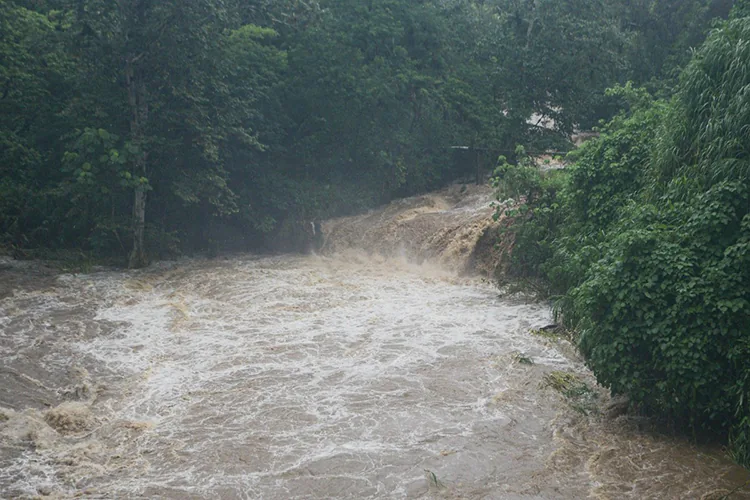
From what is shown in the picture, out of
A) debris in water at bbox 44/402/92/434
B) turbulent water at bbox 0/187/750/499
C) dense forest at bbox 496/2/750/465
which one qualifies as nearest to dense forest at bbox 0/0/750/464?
dense forest at bbox 496/2/750/465

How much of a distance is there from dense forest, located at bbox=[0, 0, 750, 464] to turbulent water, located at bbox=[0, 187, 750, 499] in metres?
0.94

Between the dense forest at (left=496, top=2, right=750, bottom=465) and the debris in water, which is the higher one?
the dense forest at (left=496, top=2, right=750, bottom=465)

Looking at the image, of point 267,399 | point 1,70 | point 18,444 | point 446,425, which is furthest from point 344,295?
point 1,70

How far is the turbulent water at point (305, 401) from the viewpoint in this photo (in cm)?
707

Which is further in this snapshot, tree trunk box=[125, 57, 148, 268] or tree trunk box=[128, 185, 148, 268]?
tree trunk box=[128, 185, 148, 268]

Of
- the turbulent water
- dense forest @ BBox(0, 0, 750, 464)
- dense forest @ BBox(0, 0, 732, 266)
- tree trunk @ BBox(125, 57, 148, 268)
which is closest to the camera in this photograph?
the turbulent water

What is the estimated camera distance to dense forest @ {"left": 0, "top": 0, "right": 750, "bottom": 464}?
7.84 m

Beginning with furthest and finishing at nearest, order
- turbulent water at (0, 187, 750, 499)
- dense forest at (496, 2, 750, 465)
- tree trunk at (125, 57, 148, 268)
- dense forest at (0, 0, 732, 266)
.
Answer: dense forest at (0, 0, 732, 266) < tree trunk at (125, 57, 148, 268) < dense forest at (496, 2, 750, 465) < turbulent water at (0, 187, 750, 499)

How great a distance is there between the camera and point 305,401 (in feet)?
30.2

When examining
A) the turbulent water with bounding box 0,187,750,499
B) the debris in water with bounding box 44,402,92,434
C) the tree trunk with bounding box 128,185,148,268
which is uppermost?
the tree trunk with bounding box 128,185,148,268

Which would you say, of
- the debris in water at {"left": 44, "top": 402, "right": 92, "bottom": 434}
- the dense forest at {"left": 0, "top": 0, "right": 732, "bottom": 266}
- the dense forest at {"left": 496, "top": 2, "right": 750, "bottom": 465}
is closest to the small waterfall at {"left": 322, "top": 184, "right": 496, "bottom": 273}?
the dense forest at {"left": 0, "top": 0, "right": 732, "bottom": 266}

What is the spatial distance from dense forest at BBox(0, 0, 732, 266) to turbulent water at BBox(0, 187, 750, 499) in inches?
105

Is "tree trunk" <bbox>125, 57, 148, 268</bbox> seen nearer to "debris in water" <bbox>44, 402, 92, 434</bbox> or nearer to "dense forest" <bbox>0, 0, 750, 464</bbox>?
"dense forest" <bbox>0, 0, 750, 464</bbox>

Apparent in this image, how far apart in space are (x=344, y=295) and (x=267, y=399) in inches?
241
